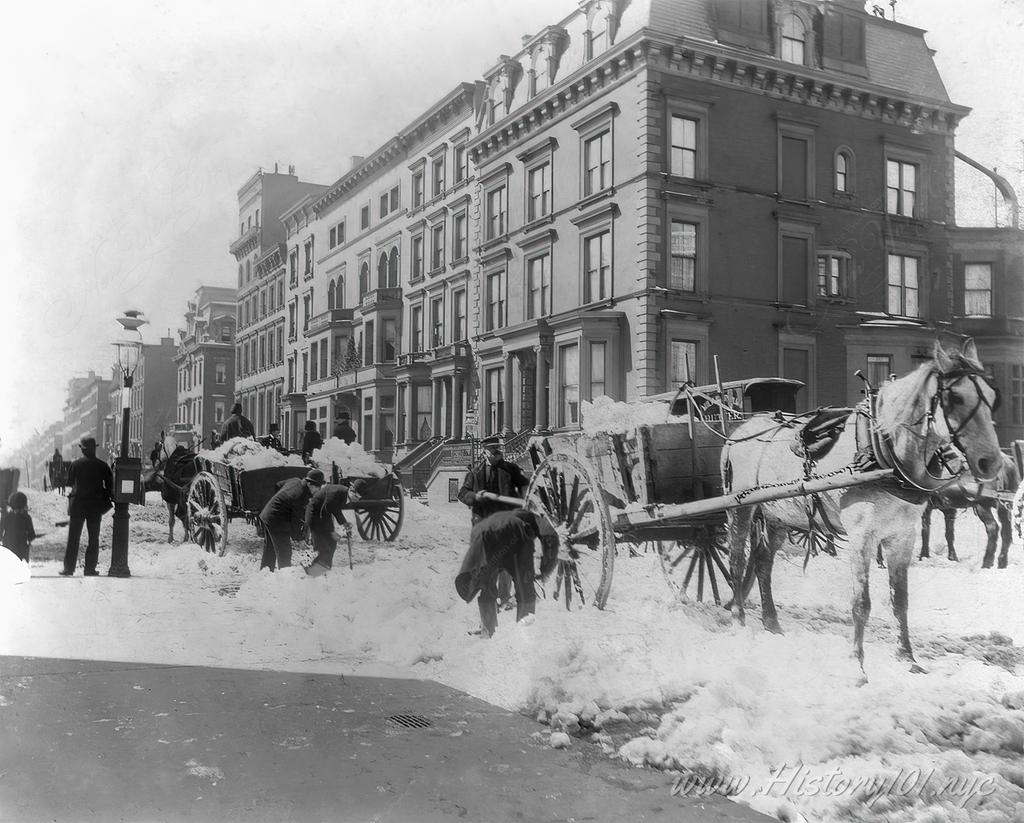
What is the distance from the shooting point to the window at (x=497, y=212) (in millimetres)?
6695

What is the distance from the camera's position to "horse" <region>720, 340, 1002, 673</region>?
4.34 metres

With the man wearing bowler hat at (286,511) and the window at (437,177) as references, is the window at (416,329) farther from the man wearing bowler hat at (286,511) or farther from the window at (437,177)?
the man wearing bowler hat at (286,511)

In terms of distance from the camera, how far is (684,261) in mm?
5367

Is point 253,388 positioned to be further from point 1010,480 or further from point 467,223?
point 1010,480

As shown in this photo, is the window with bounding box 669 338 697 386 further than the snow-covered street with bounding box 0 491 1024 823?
Yes

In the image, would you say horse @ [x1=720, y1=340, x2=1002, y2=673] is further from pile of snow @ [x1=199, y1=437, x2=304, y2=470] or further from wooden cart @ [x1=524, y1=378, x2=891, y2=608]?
pile of snow @ [x1=199, y1=437, x2=304, y2=470]

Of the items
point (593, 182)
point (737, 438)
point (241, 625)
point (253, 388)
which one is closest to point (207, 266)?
point (253, 388)

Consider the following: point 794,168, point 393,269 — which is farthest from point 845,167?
point 393,269

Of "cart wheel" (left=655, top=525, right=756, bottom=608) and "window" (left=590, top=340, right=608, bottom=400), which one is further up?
"window" (left=590, top=340, right=608, bottom=400)

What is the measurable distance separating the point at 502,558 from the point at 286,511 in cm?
223

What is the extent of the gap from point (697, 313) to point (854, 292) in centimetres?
90

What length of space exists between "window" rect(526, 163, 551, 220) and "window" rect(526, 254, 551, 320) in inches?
13.4

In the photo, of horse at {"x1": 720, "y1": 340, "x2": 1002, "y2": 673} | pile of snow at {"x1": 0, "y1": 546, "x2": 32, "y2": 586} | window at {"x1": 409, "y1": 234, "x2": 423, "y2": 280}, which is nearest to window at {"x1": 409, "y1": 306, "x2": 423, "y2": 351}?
window at {"x1": 409, "y1": 234, "x2": 423, "y2": 280}

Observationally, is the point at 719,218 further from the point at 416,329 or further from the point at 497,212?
the point at 416,329
